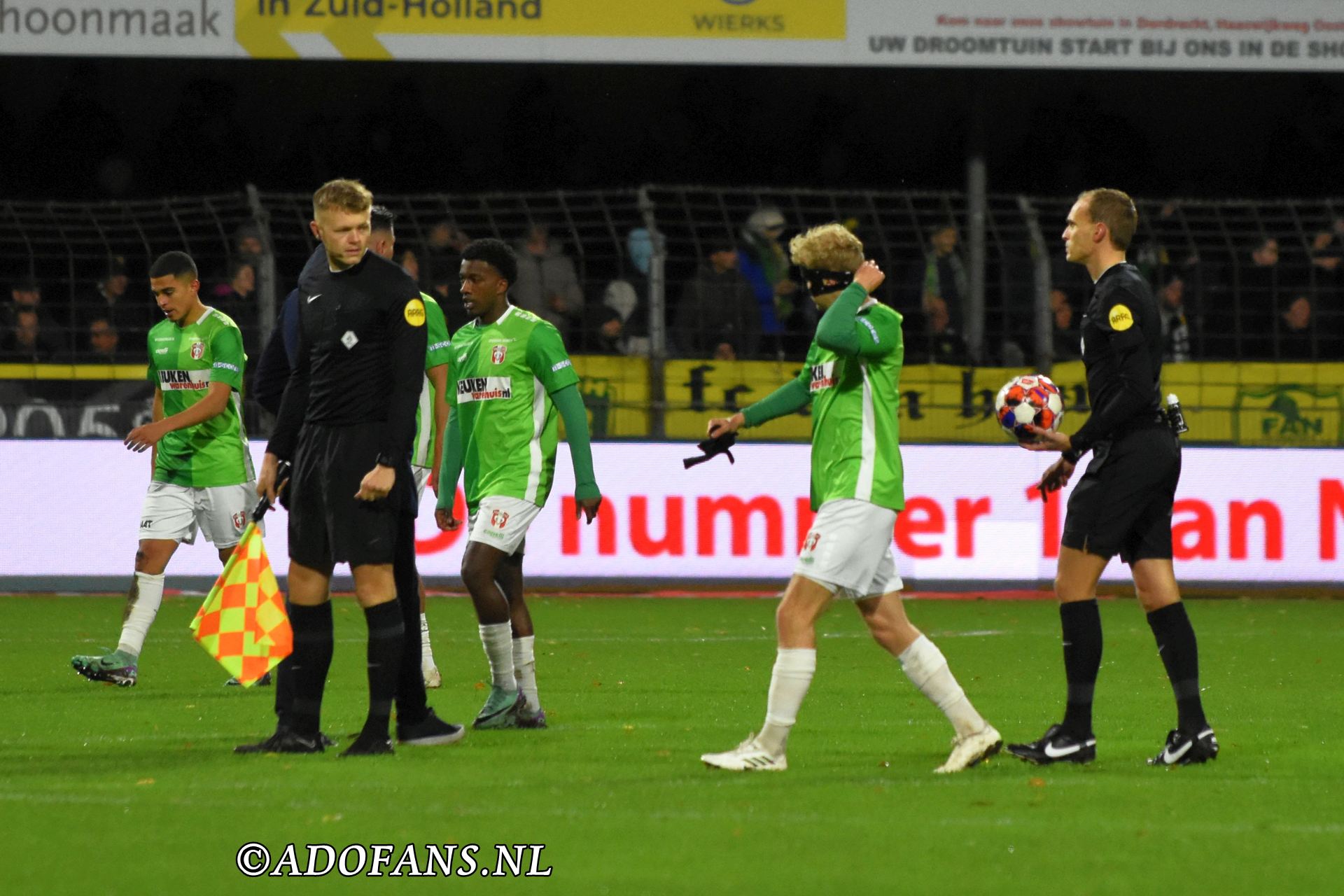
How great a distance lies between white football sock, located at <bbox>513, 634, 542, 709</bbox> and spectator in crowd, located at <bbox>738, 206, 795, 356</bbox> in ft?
29.4

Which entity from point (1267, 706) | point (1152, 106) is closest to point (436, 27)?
point (1152, 106)

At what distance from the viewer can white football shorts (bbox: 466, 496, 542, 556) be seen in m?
7.94

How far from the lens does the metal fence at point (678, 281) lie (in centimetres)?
1631

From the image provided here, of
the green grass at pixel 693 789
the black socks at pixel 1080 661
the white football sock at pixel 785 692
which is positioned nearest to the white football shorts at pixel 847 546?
the white football sock at pixel 785 692

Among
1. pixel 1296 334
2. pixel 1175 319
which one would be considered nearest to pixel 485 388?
pixel 1175 319

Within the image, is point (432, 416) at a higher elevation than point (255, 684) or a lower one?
higher

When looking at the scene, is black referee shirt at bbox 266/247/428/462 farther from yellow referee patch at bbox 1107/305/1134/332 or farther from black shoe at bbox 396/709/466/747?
yellow referee patch at bbox 1107/305/1134/332

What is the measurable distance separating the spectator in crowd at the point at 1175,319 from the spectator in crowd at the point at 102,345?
875 centimetres

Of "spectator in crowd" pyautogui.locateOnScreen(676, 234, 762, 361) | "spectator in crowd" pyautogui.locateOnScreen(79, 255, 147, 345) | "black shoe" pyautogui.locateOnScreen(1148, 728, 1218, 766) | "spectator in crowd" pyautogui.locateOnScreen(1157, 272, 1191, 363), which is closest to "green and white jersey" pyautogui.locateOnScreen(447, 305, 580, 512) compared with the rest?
"black shoe" pyautogui.locateOnScreen(1148, 728, 1218, 766)

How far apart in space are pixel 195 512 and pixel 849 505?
180 inches

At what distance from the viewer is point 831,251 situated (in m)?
6.73

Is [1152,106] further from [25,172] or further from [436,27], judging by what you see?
[25,172]

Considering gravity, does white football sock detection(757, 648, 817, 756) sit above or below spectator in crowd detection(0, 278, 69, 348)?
below

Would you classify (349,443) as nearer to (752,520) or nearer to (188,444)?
(188,444)
